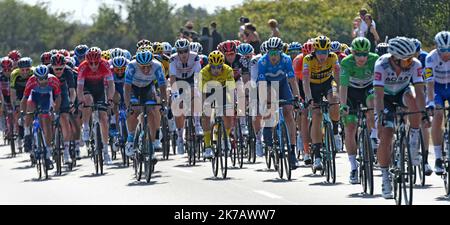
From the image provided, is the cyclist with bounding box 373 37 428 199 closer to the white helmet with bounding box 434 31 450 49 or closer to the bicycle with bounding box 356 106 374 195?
the bicycle with bounding box 356 106 374 195

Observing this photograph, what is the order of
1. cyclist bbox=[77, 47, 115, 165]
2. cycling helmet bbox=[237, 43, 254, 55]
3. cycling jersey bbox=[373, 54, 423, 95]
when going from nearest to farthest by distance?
cycling jersey bbox=[373, 54, 423, 95] → cyclist bbox=[77, 47, 115, 165] → cycling helmet bbox=[237, 43, 254, 55]

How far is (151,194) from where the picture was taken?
1770cm

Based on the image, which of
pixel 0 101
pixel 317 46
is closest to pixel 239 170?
pixel 317 46

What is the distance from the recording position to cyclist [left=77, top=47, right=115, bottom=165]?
2209 centimetres

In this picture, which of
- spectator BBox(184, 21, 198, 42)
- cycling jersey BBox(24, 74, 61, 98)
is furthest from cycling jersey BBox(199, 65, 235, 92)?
spectator BBox(184, 21, 198, 42)

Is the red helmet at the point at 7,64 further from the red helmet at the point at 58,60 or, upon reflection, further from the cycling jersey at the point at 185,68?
the cycling jersey at the point at 185,68

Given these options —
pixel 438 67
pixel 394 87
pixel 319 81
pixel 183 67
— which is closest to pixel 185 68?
pixel 183 67

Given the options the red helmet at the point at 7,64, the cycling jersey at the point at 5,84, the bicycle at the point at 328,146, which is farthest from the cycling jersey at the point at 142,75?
the cycling jersey at the point at 5,84

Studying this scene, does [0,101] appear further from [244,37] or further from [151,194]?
[151,194]

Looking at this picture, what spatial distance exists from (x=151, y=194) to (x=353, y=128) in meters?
2.76

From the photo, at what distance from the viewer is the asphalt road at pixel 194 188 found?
16.6 m

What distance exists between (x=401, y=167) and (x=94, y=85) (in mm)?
9290

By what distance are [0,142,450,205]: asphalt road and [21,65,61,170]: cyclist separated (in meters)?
0.86

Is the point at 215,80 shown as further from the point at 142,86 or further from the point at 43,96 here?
the point at 43,96
